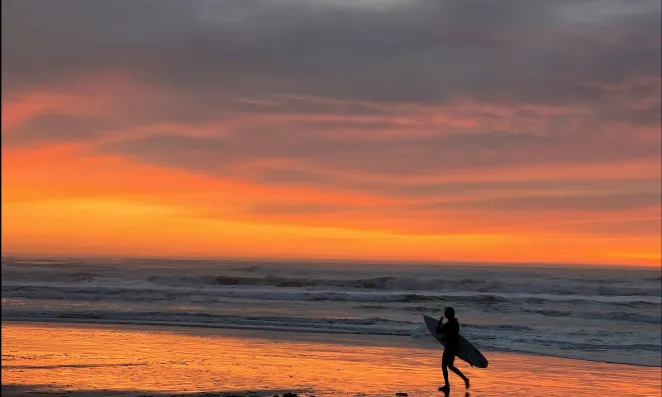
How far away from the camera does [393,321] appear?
29.4m

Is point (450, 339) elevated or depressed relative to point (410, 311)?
elevated

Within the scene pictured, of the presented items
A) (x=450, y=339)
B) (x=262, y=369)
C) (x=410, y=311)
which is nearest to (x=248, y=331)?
(x=262, y=369)

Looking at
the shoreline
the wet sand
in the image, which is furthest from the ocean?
the wet sand

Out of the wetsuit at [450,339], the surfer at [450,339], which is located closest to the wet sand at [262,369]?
the surfer at [450,339]

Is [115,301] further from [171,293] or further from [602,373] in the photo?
[602,373]

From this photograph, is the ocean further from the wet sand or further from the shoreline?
the wet sand

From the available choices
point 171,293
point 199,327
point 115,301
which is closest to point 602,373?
point 199,327

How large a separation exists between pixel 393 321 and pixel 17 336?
14.2 m

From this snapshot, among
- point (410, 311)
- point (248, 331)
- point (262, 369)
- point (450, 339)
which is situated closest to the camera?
point (450, 339)

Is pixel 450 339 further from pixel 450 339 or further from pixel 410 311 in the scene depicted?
pixel 410 311

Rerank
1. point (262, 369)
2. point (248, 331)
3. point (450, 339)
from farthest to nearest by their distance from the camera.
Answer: point (248, 331) → point (262, 369) → point (450, 339)

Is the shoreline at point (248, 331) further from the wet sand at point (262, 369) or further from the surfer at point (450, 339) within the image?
the surfer at point (450, 339)

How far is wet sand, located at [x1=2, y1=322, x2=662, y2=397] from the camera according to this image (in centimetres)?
1313

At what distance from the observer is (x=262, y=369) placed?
1570 centimetres
